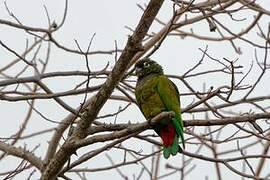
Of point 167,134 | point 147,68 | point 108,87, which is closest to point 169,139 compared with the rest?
point 167,134

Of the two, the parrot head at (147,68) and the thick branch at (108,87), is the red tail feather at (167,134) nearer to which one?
the parrot head at (147,68)

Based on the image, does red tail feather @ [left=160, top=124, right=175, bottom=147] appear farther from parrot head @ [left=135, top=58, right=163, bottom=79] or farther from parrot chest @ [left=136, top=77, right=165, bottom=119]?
parrot head @ [left=135, top=58, right=163, bottom=79]

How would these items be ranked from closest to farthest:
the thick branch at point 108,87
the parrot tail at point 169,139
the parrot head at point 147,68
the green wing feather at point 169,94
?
the thick branch at point 108,87, the parrot tail at point 169,139, the green wing feather at point 169,94, the parrot head at point 147,68

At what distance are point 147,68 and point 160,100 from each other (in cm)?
33

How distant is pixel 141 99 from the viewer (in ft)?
14.6

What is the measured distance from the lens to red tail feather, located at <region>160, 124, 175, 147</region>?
14.1 feet

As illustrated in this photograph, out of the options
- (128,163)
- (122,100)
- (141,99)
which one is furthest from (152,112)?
(122,100)

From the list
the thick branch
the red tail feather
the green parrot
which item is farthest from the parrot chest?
the thick branch

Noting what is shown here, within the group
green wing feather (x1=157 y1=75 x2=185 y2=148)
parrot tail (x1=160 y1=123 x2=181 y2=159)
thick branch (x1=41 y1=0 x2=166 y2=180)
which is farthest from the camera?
green wing feather (x1=157 y1=75 x2=185 y2=148)

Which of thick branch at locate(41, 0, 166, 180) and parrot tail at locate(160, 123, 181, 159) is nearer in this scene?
thick branch at locate(41, 0, 166, 180)

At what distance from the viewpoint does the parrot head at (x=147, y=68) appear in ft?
15.2

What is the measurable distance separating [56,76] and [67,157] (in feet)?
3.62

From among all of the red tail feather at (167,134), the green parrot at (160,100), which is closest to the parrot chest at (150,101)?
the green parrot at (160,100)

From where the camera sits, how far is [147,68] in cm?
462
